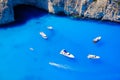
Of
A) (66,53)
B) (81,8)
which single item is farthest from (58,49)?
(81,8)

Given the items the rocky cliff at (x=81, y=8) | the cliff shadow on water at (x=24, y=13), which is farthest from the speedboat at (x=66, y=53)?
the cliff shadow on water at (x=24, y=13)

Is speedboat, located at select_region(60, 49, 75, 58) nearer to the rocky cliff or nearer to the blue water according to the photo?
the blue water

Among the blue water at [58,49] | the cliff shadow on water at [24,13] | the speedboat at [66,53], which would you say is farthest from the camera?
the cliff shadow on water at [24,13]

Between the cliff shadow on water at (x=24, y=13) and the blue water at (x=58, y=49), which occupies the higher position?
the cliff shadow on water at (x=24, y=13)

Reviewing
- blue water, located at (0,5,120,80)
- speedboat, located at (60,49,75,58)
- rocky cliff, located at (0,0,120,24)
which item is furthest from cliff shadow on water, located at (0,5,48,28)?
speedboat, located at (60,49,75,58)

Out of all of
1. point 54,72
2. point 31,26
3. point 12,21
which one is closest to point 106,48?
point 54,72

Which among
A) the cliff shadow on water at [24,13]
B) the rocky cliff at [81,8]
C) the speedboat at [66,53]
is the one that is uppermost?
the rocky cliff at [81,8]

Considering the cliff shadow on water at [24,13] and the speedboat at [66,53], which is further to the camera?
the cliff shadow on water at [24,13]

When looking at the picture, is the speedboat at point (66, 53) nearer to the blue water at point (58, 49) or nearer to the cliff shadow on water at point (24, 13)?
the blue water at point (58, 49)
